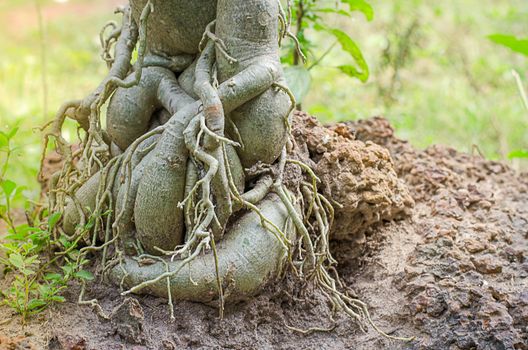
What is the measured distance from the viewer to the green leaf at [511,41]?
1.57m

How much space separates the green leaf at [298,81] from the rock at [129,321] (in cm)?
109

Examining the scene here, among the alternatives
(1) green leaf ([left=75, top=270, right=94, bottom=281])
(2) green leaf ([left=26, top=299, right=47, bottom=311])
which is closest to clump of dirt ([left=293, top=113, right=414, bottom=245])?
(1) green leaf ([left=75, top=270, right=94, bottom=281])

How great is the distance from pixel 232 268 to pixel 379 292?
570mm

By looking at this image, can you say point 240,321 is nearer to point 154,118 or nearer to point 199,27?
point 154,118

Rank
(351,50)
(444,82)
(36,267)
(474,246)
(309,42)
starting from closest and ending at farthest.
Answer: (36,267)
(474,246)
(351,50)
(309,42)
(444,82)

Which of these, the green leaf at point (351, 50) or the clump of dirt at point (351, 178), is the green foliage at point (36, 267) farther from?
the green leaf at point (351, 50)

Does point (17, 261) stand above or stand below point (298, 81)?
below

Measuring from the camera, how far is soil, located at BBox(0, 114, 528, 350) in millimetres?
1773

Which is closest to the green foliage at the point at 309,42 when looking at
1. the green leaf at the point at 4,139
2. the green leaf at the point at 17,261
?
the green leaf at the point at 4,139

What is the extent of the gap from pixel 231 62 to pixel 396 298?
3.12 ft

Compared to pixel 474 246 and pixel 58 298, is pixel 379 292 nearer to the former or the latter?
pixel 474 246

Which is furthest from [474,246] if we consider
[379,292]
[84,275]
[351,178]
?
[84,275]

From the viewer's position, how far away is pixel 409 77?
20.8ft

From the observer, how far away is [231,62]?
6.18ft
